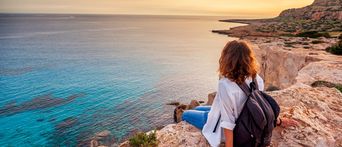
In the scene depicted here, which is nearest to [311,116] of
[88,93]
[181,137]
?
[181,137]

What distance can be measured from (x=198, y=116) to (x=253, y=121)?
2.60 m

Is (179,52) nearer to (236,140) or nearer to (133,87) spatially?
(133,87)

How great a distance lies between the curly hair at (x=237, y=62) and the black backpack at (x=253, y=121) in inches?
9.7

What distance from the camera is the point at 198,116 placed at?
7.87m

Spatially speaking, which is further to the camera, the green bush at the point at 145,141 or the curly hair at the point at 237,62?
the green bush at the point at 145,141

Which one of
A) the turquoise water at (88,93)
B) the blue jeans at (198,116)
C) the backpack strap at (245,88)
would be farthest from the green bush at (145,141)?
the turquoise water at (88,93)

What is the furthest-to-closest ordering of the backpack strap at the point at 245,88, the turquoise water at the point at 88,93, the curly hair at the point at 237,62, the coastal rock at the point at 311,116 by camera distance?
the turquoise water at the point at 88,93, the coastal rock at the point at 311,116, the backpack strap at the point at 245,88, the curly hair at the point at 237,62

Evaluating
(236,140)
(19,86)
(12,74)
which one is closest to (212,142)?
(236,140)

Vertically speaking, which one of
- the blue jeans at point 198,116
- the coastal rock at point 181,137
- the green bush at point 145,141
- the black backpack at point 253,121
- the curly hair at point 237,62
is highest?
the curly hair at point 237,62

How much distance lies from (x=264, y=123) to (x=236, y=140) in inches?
24.3

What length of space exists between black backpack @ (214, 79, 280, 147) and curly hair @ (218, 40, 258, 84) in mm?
248

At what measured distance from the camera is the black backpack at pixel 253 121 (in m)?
5.32

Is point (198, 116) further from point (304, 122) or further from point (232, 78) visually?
point (304, 122)

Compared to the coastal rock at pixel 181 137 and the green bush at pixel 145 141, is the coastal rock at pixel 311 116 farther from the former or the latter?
the green bush at pixel 145 141
